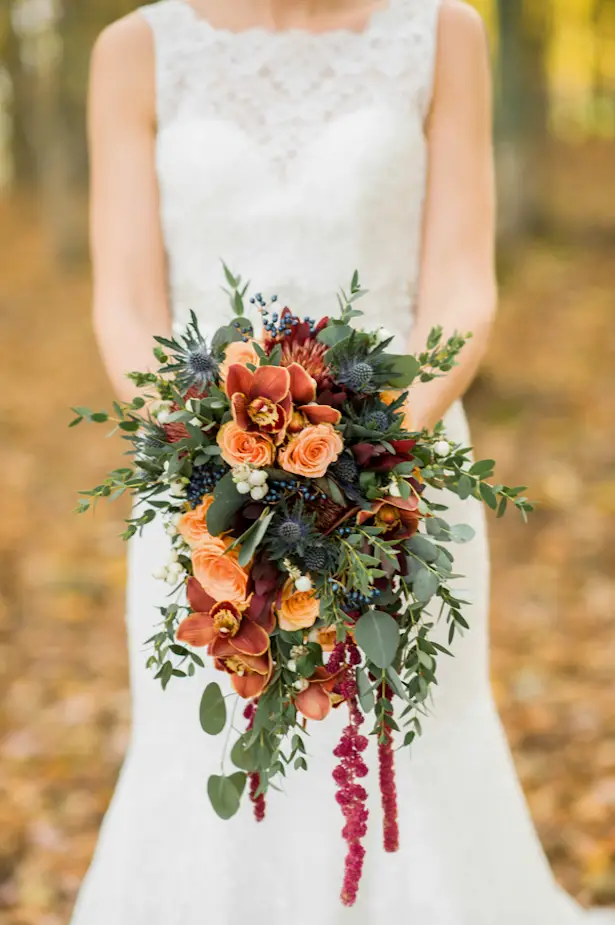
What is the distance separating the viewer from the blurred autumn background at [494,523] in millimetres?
4070

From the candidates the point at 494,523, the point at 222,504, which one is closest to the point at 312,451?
the point at 222,504

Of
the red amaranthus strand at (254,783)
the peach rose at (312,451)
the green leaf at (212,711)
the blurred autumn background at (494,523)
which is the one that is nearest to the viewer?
the peach rose at (312,451)

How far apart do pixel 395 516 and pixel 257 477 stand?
0.26 meters

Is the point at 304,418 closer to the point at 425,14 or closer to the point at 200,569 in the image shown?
the point at 200,569

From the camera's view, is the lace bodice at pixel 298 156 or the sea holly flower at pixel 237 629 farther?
the lace bodice at pixel 298 156

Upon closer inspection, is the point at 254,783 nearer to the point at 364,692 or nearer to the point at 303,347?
the point at 364,692

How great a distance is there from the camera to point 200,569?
1776 millimetres

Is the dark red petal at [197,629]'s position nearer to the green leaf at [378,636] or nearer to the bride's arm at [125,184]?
the green leaf at [378,636]

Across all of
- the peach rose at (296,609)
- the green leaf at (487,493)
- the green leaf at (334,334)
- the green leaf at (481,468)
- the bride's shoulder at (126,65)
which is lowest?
the peach rose at (296,609)

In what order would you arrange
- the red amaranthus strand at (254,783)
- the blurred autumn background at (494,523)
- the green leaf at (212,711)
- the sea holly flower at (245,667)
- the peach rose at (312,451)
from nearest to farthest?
the peach rose at (312,451) → the sea holly flower at (245,667) → the green leaf at (212,711) → the red amaranthus strand at (254,783) → the blurred autumn background at (494,523)

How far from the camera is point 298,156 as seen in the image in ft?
8.00

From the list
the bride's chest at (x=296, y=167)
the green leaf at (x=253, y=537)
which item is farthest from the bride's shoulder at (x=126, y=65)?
the green leaf at (x=253, y=537)

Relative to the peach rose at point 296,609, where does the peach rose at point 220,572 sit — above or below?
above

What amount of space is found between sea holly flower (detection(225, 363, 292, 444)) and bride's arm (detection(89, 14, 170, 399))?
2.42ft
